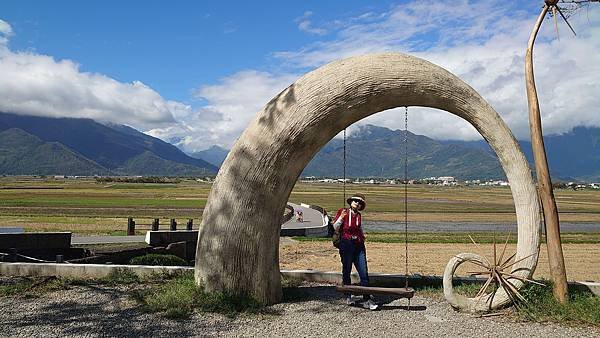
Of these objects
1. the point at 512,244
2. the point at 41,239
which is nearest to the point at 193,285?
the point at 41,239

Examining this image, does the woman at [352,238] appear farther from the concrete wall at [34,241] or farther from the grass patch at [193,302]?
the concrete wall at [34,241]

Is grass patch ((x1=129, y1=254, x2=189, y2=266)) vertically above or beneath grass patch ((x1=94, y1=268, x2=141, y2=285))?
beneath

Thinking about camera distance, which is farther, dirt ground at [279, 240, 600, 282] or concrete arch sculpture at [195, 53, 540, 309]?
dirt ground at [279, 240, 600, 282]

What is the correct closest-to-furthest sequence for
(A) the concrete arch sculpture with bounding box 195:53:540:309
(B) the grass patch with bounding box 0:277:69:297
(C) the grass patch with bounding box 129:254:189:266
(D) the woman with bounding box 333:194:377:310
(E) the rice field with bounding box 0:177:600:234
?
(A) the concrete arch sculpture with bounding box 195:53:540:309 < (B) the grass patch with bounding box 0:277:69:297 < (D) the woman with bounding box 333:194:377:310 < (C) the grass patch with bounding box 129:254:189:266 < (E) the rice field with bounding box 0:177:600:234

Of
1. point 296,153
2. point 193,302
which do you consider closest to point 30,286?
point 193,302

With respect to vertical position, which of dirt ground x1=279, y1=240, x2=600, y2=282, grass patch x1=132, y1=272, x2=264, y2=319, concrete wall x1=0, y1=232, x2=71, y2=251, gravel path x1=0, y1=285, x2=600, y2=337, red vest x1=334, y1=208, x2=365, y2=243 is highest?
red vest x1=334, y1=208, x2=365, y2=243

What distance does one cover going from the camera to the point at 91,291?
8.90 m

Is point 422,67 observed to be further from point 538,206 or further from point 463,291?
point 463,291

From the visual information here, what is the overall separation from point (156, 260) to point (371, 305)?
7.44m

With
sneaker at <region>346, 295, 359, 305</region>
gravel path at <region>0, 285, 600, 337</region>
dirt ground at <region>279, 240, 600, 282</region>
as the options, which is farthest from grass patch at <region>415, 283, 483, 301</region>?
dirt ground at <region>279, 240, 600, 282</region>

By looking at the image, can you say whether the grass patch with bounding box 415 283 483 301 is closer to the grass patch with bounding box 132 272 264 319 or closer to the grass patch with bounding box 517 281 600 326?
the grass patch with bounding box 517 281 600 326

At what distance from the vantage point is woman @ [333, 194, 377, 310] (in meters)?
8.80

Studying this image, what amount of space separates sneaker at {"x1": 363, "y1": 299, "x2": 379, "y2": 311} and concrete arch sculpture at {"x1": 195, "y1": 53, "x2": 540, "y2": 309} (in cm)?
147

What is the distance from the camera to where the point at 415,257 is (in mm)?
20688
